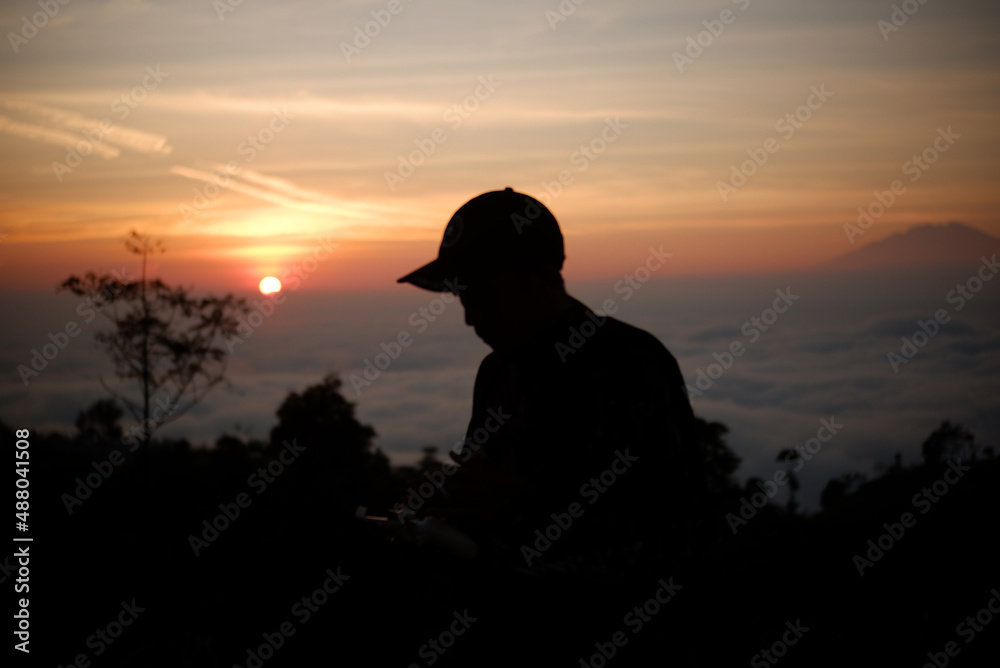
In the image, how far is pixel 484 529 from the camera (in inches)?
101

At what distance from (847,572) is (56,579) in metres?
7.69

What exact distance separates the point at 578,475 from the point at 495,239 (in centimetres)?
97

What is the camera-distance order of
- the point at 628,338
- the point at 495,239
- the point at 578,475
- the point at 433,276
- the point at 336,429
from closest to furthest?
1. the point at 578,475
2. the point at 628,338
3. the point at 495,239
4. the point at 433,276
5. the point at 336,429

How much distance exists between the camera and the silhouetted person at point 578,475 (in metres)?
2.50

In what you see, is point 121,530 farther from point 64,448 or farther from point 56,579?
point 64,448

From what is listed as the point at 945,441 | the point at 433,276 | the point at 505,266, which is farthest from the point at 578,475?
the point at 945,441

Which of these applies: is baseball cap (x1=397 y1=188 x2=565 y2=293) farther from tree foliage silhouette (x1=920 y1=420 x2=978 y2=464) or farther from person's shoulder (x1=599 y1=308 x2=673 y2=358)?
tree foliage silhouette (x1=920 y1=420 x2=978 y2=464)

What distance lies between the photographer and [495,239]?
2895mm

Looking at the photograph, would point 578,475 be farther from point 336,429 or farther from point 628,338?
point 336,429

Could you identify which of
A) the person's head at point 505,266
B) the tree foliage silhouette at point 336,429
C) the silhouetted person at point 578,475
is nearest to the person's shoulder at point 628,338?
the silhouetted person at point 578,475

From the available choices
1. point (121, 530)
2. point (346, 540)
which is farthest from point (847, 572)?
point (121, 530)

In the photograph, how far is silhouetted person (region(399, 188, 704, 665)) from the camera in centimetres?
250

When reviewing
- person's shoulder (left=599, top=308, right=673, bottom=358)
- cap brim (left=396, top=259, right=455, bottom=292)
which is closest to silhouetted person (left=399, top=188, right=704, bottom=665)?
person's shoulder (left=599, top=308, right=673, bottom=358)

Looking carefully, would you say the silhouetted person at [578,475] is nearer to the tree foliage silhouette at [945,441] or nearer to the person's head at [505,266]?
the person's head at [505,266]
